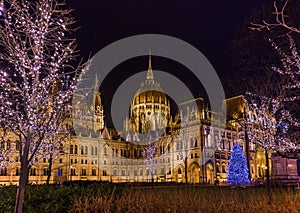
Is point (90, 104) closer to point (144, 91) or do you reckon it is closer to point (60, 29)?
point (144, 91)

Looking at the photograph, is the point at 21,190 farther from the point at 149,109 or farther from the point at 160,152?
the point at 149,109

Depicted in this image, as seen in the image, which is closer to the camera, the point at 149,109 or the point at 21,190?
the point at 21,190

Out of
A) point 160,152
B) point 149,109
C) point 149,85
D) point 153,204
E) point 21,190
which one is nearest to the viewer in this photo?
point 21,190

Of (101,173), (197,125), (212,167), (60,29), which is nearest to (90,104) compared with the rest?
(101,173)

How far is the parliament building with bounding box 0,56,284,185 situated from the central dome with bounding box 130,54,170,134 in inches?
279

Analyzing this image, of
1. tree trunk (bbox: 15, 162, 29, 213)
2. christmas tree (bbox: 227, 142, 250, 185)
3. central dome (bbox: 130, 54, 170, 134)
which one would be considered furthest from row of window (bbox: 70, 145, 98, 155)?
tree trunk (bbox: 15, 162, 29, 213)

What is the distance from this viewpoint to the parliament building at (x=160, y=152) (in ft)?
237

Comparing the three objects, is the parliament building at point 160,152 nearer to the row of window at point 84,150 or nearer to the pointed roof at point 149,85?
the row of window at point 84,150

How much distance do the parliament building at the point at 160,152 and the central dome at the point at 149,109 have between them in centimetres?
708

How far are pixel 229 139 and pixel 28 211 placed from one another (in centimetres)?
7479

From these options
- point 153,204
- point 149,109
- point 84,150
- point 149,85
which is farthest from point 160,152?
point 153,204

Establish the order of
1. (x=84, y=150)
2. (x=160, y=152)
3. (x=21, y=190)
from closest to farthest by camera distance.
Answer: (x=21, y=190) < (x=84, y=150) < (x=160, y=152)

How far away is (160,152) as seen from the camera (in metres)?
82.6

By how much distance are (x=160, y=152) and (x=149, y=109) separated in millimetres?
31323
